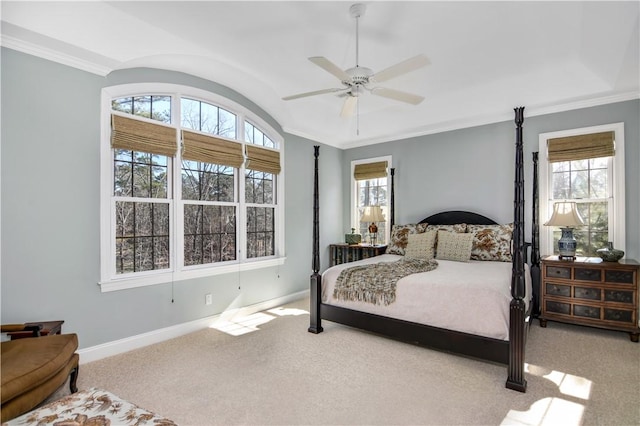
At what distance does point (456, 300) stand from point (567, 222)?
6.27ft

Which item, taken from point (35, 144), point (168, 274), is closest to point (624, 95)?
point (168, 274)

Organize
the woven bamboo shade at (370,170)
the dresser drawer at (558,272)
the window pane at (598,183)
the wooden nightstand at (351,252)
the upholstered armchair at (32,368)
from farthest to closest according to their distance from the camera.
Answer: the woven bamboo shade at (370,170) → the wooden nightstand at (351,252) → the window pane at (598,183) → the dresser drawer at (558,272) → the upholstered armchair at (32,368)

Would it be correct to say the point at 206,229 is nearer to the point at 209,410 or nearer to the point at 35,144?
the point at 35,144

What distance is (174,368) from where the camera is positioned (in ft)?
9.29

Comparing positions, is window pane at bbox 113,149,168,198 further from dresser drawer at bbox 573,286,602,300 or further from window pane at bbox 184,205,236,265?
dresser drawer at bbox 573,286,602,300

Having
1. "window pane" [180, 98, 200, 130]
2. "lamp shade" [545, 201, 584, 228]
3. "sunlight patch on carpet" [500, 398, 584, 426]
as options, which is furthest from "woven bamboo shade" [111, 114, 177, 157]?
"lamp shade" [545, 201, 584, 228]

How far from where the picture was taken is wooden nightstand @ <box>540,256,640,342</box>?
3355 mm

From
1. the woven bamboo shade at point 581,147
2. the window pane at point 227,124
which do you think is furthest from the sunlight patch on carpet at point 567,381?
the window pane at point 227,124

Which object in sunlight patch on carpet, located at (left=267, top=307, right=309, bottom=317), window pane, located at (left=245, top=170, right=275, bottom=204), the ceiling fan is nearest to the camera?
the ceiling fan

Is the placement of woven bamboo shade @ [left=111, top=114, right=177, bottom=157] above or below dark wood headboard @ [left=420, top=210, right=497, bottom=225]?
above

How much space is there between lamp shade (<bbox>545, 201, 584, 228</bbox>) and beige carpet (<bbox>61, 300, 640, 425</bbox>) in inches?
47.2

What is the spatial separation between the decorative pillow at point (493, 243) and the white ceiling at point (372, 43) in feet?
5.11

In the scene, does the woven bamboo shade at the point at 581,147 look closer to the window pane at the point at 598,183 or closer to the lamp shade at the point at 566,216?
the window pane at the point at 598,183

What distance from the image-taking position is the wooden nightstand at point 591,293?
132 inches
